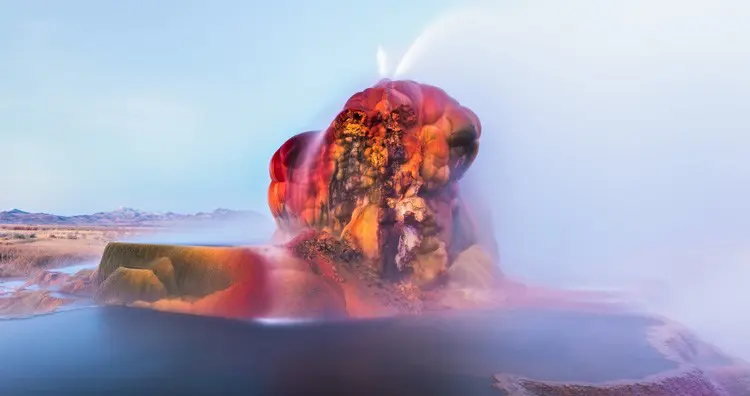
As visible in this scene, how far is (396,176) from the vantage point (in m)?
17.4

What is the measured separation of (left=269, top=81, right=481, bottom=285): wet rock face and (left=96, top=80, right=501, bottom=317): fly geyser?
0.04m

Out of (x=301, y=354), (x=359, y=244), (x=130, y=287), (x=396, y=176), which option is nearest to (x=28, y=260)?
(x=130, y=287)

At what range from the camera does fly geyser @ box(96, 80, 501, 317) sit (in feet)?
50.6

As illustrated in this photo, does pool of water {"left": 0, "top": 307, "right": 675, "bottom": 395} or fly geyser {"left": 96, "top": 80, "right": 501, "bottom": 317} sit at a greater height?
fly geyser {"left": 96, "top": 80, "right": 501, "bottom": 317}

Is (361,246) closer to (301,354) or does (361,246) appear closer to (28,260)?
(301,354)

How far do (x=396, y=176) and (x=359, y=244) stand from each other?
2.69 meters

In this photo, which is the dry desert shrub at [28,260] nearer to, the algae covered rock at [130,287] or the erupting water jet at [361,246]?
the erupting water jet at [361,246]

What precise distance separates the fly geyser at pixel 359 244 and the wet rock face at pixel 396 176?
0.04 metres

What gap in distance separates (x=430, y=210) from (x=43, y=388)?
39.6ft

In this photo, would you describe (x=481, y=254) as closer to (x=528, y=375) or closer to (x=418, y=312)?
(x=418, y=312)

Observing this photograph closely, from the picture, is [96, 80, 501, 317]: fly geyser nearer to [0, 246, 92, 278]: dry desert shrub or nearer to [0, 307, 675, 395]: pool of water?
[0, 307, 675, 395]: pool of water

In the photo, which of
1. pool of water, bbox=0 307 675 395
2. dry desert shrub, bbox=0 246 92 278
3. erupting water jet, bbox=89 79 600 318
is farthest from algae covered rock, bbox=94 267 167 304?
dry desert shrub, bbox=0 246 92 278

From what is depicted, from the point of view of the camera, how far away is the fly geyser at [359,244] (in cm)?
1544

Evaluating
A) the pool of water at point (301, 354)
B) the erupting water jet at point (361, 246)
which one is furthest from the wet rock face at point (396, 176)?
the pool of water at point (301, 354)
